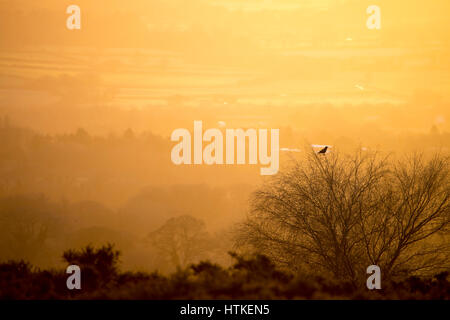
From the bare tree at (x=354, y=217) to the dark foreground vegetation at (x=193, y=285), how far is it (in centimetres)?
638

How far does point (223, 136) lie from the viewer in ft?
350

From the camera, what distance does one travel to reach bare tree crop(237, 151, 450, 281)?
24.1m

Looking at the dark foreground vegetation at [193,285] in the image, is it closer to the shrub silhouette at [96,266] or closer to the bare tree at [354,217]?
the shrub silhouette at [96,266]

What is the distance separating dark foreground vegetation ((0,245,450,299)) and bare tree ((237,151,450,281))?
638 cm

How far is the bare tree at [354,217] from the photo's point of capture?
24.1 meters

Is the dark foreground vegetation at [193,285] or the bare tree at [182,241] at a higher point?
the bare tree at [182,241]

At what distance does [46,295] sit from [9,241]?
1483 inches

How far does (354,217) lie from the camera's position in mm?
24625

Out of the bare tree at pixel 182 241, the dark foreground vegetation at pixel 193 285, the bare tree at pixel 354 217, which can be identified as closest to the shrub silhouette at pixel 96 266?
the dark foreground vegetation at pixel 193 285

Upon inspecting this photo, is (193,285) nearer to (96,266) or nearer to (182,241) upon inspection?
(96,266)

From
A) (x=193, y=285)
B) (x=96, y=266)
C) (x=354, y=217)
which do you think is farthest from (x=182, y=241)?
(x=193, y=285)

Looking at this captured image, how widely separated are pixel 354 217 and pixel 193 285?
12.4 meters
